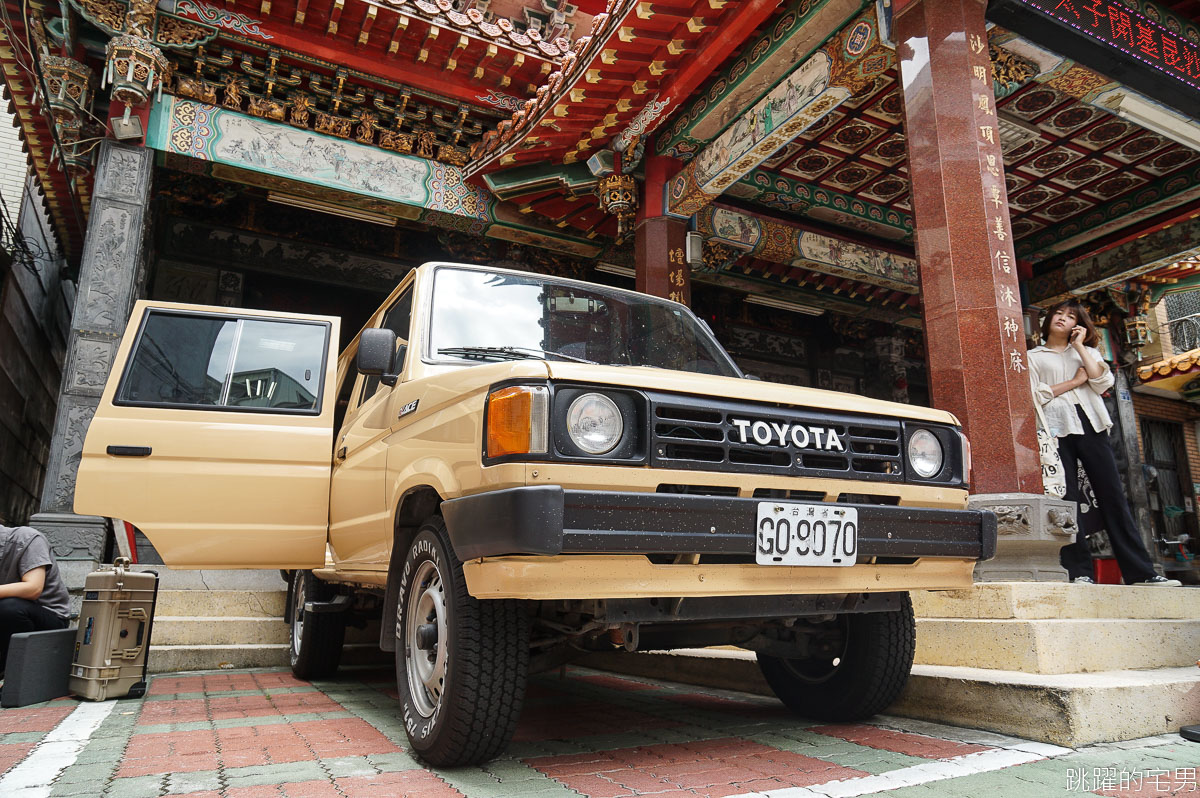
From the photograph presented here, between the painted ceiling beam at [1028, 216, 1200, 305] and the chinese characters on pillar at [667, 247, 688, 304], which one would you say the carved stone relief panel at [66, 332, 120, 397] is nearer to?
the chinese characters on pillar at [667, 247, 688, 304]

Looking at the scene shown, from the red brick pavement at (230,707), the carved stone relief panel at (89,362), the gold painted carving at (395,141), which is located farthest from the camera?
the gold painted carving at (395,141)

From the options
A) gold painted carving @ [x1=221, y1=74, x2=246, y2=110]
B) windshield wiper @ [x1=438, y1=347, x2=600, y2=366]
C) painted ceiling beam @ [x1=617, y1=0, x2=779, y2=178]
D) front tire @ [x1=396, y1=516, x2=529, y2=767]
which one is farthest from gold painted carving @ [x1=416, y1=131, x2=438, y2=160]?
front tire @ [x1=396, y1=516, x2=529, y2=767]

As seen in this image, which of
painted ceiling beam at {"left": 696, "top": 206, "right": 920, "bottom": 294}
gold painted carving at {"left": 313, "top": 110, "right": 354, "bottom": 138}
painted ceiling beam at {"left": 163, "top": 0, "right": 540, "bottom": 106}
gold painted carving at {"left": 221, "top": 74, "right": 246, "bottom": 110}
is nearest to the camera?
painted ceiling beam at {"left": 163, "top": 0, "right": 540, "bottom": 106}

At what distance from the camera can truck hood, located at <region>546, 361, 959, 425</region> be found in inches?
82.0

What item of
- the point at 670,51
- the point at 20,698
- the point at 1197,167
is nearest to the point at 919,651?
the point at 20,698

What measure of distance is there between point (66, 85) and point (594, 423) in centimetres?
834

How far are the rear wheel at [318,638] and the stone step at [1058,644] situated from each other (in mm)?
3203

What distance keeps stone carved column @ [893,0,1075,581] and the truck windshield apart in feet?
6.23

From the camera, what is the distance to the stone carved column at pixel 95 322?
Result: 22.1 ft

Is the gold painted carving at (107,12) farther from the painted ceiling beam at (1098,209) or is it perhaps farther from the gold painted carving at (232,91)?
the painted ceiling beam at (1098,209)

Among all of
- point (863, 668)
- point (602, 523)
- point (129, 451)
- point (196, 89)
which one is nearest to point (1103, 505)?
point (863, 668)

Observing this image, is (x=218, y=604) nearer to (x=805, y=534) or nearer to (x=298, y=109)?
(x=805, y=534)

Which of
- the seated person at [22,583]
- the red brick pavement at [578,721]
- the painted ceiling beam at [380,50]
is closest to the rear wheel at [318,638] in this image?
the seated person at [22,583]

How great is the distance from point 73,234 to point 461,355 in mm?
12106
